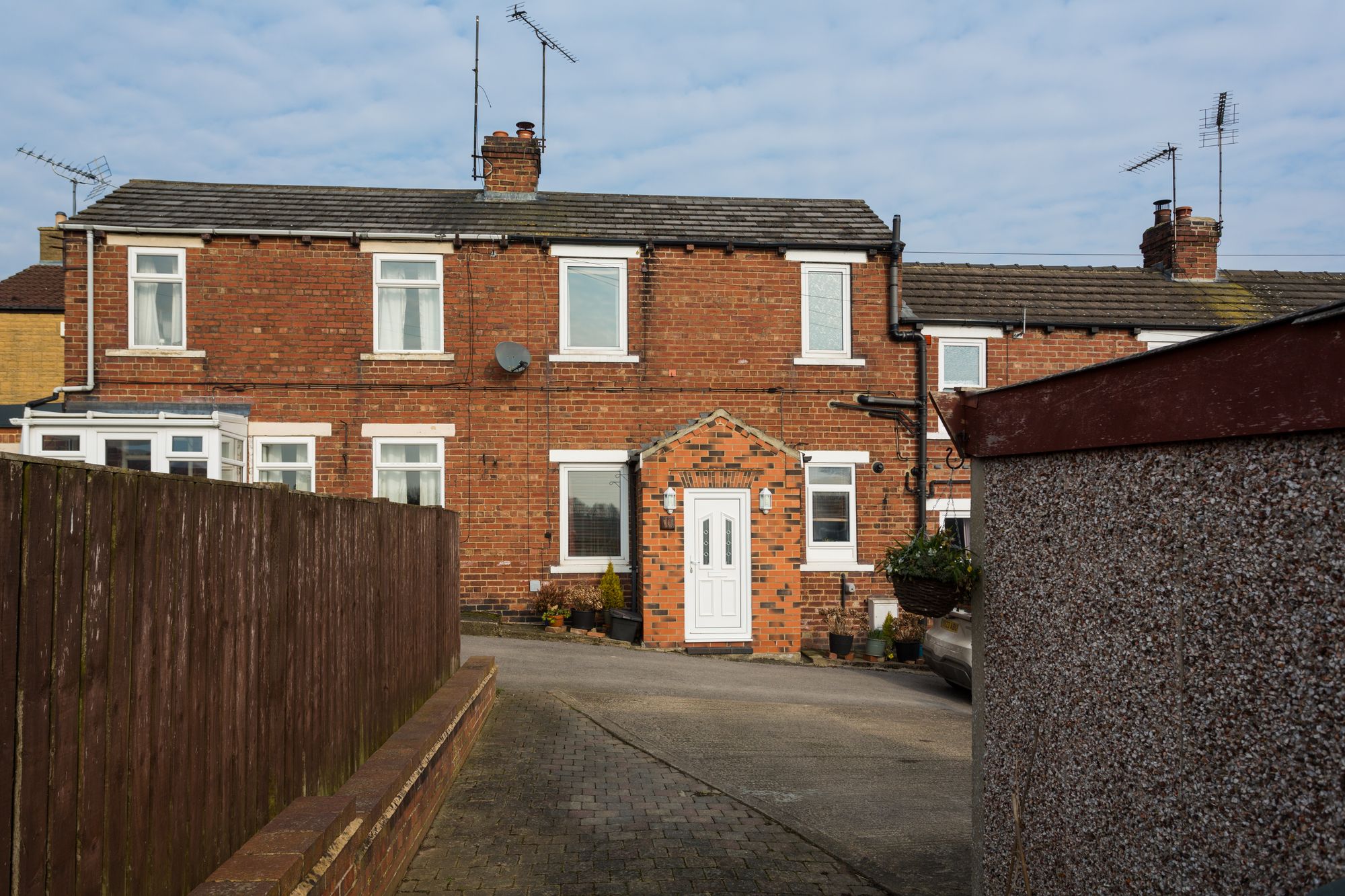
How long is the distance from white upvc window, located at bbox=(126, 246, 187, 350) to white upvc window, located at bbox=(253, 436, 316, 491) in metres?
1.91

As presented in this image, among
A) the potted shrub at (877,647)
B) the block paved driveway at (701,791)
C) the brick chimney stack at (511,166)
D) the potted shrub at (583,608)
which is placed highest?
the brick chimney stack at (511,166)

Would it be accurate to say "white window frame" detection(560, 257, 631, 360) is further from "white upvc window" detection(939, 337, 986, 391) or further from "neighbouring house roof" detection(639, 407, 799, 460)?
"white upvc window" detection(939, 337, 986, 391)

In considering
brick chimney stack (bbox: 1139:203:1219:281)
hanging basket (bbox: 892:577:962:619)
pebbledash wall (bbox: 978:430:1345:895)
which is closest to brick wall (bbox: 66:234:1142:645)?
brick chimney stack (bbox: 1139:203:1219:281)

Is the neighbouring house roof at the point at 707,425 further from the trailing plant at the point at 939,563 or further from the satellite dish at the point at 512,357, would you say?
the trailing plant at the point at 939,563

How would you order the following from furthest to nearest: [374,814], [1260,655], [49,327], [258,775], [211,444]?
1. [49,327]
2. [211,444]
3. [374,814]
4. [258,775]
5. [1260,655]

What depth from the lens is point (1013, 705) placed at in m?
4.22

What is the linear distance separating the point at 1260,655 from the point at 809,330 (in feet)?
46.3

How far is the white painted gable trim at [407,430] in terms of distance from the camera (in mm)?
15875

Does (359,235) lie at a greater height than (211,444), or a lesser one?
greater

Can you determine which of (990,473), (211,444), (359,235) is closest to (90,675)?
(990,473)

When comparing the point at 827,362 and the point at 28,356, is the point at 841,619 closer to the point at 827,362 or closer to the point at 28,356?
the point at 827,362

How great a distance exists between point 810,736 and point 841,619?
264 inches

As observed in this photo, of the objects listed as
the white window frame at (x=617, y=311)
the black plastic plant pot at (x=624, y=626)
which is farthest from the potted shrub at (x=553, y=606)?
the white window frame at (x=617, y=311)

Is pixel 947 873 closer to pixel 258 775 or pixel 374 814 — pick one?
pixel 374 814
